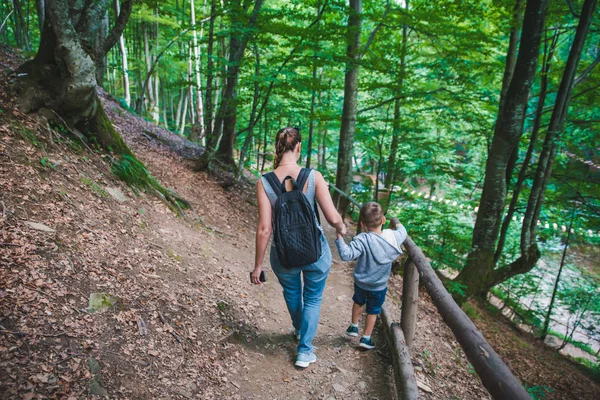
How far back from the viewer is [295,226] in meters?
2.67

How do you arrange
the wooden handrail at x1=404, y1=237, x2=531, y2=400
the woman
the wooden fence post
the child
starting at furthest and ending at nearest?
the wooden fence post, the child, the woman, the wooden handrail at x1=404, y1=237, x2=531, y2=400

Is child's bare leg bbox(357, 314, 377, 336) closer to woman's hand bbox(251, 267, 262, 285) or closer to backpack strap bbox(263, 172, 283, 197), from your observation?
woman's hand bbox(251, 267, 262, 285)

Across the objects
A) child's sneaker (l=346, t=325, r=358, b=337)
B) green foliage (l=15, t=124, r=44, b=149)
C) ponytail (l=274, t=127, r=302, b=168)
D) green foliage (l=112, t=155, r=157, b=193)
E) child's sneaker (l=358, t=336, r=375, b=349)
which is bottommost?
child's sneaker (l=346, t=325, r=358, b=337)

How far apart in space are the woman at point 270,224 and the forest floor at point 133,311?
0.73 meters

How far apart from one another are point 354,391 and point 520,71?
6157mm

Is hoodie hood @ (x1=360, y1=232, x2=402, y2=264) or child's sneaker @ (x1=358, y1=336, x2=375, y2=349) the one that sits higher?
hoodie hood @ (x1=360, y1=232, x2=402, y2=264)

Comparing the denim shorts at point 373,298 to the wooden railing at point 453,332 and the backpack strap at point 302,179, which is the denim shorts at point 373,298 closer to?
the wooden railing at point 453,332

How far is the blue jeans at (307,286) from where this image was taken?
2.90 m

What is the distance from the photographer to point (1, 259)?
8.19 feet

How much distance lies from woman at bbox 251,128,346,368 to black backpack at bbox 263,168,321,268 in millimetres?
70

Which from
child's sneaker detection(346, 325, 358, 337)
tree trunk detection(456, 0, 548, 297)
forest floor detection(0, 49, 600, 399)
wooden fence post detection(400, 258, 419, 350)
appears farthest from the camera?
tree trunk detection(456, 0, 548, 297)

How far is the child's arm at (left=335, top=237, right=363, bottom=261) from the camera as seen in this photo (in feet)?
9.45

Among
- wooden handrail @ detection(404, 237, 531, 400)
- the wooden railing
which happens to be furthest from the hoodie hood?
wooden handrail @ detection(404, 237, 531, 400)

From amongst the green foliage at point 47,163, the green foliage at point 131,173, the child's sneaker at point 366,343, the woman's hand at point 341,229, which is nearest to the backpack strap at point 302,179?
the woman's hand at point 341,229
